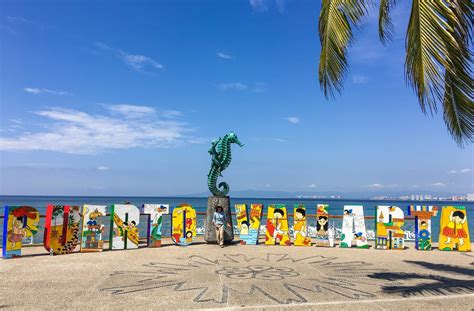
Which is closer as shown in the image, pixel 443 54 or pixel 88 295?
pixel 443 54

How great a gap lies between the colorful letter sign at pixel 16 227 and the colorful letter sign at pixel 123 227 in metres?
2.31

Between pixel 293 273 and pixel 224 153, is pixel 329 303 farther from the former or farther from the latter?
pixel 224 153

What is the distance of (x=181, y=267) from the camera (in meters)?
8.97

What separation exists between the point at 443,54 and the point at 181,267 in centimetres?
734

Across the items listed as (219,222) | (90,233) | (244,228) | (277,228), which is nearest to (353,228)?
(277,228)

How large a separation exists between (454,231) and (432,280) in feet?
19.9

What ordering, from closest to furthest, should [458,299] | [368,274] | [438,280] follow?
[458,299], [438,280], [368,274]

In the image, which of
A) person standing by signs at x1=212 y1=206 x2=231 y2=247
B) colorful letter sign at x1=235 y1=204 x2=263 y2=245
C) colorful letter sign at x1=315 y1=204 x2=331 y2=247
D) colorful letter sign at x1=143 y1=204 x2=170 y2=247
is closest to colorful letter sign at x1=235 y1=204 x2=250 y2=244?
colorful letter sign at x1=235 y1=204 x2=263 y2=245

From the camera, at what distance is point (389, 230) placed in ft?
42.0

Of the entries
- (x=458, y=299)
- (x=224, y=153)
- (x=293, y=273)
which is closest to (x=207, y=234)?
(x=224, y=153)

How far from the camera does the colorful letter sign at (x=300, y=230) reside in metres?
13.1

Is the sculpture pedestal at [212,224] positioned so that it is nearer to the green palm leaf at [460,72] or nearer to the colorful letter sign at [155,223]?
the colorful letter sign at [155,223]

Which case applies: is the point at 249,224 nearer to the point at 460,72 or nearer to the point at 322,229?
the point at 322,229

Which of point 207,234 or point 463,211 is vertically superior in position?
point 463,211
